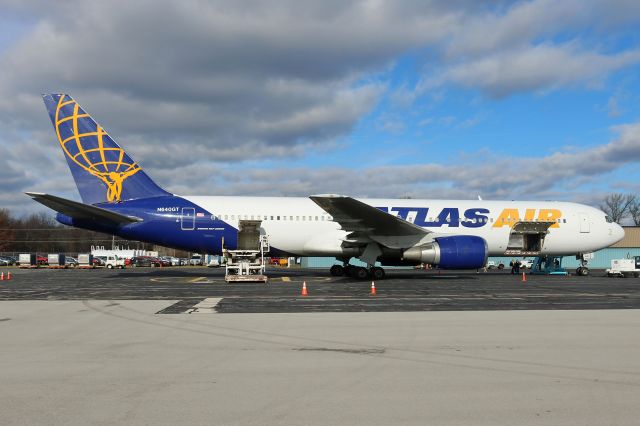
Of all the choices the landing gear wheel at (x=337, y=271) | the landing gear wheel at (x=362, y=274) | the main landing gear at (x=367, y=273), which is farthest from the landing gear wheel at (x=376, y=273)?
the landing gear wheel at (x=337, y=271)

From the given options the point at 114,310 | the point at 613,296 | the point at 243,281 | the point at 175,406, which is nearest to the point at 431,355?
→ the point at 175,406

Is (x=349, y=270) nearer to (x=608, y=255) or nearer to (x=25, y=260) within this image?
(x=608, y=255)

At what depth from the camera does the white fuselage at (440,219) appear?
23.5 metres

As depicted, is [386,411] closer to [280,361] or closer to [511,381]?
[511,381]

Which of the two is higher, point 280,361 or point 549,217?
point 549,217

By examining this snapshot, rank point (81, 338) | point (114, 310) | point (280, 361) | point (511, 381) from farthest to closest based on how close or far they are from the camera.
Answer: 1. point (114, 310)
2. point (81, 338)
3. point (280, 361)
4. point (511, 381)

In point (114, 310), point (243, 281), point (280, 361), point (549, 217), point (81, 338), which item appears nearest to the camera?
point (280, 361)

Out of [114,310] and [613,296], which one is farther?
[613,296]

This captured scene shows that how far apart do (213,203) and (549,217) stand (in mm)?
16745

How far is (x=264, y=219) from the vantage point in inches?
918

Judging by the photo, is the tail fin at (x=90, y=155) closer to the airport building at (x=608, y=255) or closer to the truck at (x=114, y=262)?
the airport building at (x=608, y=255)

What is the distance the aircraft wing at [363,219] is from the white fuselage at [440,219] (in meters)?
1.84

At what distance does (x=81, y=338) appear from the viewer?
7.77 m

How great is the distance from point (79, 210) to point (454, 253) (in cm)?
1558
